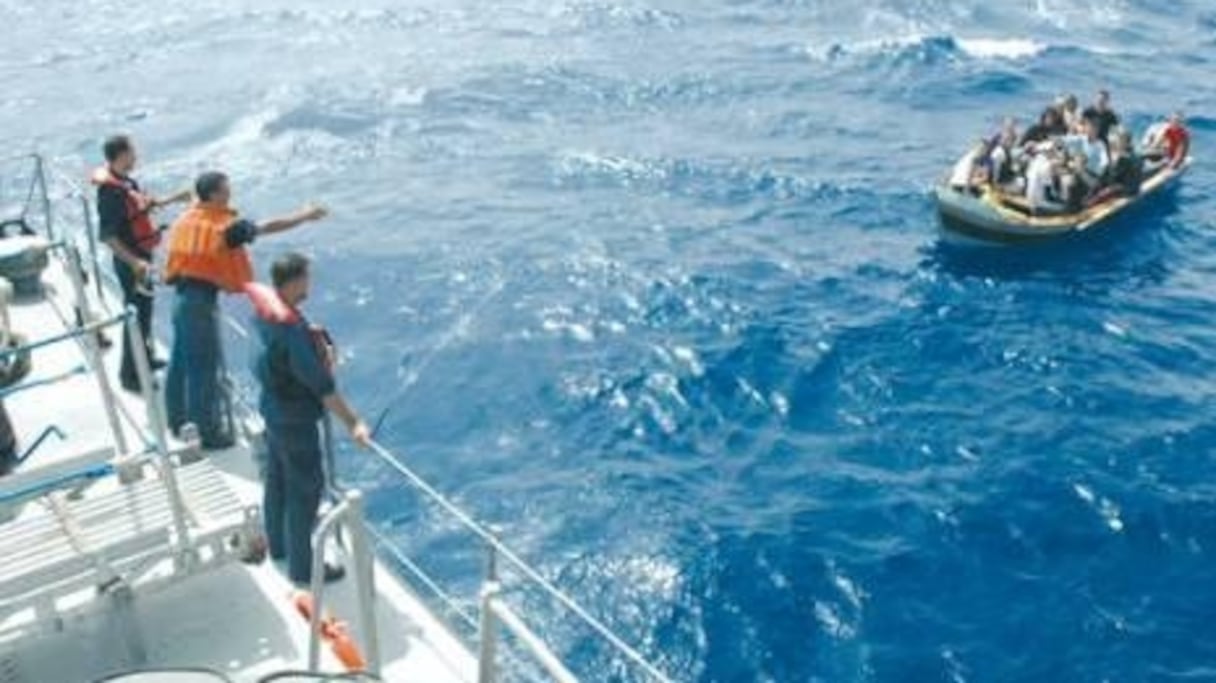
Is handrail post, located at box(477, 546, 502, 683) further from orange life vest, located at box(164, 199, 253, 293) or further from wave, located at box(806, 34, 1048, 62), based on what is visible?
wave, located at box(806, 34, 1048, 62)

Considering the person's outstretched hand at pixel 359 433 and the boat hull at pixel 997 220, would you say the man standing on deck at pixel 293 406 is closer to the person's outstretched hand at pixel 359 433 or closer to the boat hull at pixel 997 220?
the person's outstretched hand at pixel 359 433

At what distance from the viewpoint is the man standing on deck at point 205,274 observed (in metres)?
10.1

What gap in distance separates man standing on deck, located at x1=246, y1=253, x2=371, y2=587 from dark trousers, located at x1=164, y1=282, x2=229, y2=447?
4.20ft

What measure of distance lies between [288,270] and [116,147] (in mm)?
3819

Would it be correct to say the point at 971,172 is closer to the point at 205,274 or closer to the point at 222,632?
the point at 205,274

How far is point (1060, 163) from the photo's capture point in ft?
87.0

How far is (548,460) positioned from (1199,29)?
35938 mm

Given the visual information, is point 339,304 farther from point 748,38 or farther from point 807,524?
point 748,38

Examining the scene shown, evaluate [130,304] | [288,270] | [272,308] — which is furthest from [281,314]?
[130,304]

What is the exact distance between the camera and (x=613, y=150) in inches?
1284

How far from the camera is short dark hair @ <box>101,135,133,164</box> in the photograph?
37.1ft

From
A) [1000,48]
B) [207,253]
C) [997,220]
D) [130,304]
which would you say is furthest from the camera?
[1000,48]

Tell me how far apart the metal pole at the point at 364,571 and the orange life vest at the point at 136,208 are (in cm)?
517

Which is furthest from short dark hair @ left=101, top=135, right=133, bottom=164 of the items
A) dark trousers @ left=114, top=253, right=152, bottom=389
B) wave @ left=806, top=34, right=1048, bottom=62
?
wave @ left=806, top=34, right=1048, bottom=62
